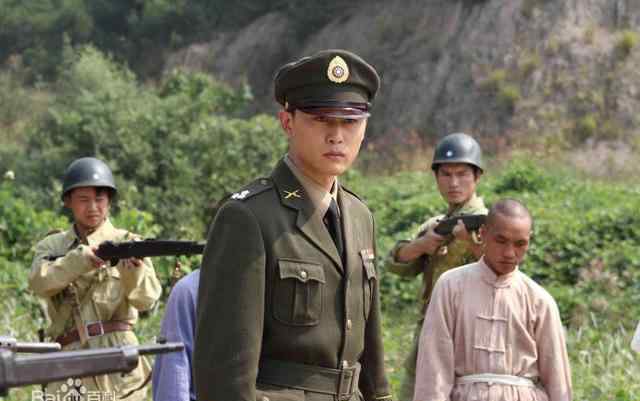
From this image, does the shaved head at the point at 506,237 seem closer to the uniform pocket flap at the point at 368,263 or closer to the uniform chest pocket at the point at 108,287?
the uniform pocket flap at the point at 368,263

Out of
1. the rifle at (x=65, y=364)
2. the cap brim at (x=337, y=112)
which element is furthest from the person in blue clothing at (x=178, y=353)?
the rifle at (x=65, y=364)

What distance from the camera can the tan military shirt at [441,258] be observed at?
6.17 m

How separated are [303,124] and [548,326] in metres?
1.75

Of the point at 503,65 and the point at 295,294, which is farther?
the point at 503,65

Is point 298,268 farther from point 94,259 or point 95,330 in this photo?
point 95,330

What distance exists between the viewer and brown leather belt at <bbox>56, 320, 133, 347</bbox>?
6332mm

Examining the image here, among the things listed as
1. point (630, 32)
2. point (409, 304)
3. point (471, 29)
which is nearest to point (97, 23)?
point (471, 29)

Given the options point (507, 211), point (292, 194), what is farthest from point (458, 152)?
point (292, 194)

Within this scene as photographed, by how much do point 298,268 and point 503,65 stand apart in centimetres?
2418

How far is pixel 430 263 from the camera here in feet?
20.9

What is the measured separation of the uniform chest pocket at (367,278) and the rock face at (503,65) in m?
21.4

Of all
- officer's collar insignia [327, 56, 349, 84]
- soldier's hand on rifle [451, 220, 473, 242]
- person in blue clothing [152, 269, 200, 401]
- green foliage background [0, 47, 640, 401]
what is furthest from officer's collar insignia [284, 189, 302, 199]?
green foliage background [0, 47, 640, 401]

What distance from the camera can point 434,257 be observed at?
6.32 m

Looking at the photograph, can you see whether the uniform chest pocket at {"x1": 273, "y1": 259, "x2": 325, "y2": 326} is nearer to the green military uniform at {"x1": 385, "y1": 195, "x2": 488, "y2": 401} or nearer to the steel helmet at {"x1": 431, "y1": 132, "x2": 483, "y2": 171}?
the green military uniform at {"x1": 385, "y1": 195, "x2": 488, "y2": 401}
